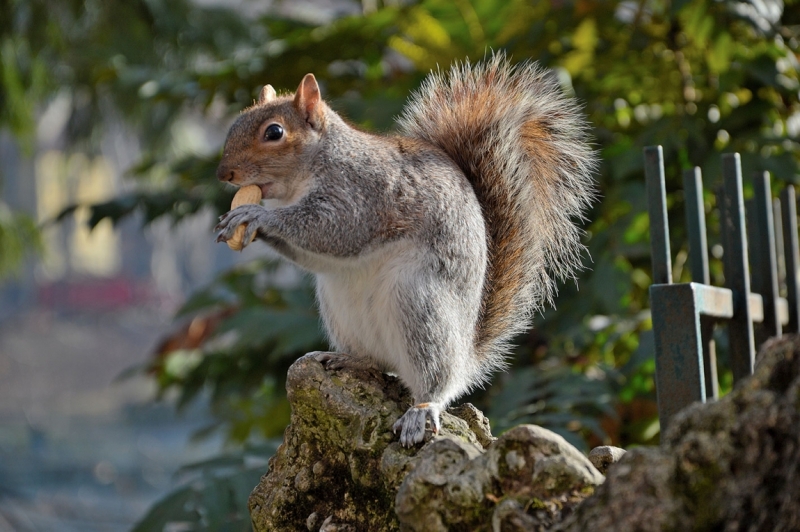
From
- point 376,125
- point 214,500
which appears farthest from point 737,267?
point 376,125

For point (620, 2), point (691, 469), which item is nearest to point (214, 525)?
point (691, 469)

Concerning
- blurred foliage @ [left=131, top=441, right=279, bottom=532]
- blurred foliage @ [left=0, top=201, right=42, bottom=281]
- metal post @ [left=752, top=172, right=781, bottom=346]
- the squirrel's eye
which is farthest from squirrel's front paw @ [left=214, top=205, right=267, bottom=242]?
blurred foliage @ [left=0, top=201, right=42, bottom=281]

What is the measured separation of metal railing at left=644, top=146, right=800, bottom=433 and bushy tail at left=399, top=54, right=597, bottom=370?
0.13 metres

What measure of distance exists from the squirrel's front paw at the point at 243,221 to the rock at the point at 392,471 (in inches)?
5.3

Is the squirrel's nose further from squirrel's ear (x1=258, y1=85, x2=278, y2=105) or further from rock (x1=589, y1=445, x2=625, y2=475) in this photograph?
rock (x1=589, y1=445, x2=625, y2=475)

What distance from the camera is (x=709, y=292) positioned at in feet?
2.66

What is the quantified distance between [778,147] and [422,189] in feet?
3.06

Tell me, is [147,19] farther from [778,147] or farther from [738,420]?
[738,420]

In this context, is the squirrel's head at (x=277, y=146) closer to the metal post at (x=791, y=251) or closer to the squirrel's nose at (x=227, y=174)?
the squirrel's nose at (x=227, y=174)

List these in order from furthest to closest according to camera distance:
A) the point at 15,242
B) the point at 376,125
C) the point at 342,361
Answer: the point at 15,242 → the point at 376,125 → the point at 342,361

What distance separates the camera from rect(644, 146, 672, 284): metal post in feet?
2.61

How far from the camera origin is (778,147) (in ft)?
5.05

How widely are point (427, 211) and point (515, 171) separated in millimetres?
132

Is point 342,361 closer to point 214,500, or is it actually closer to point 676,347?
point 676,347
